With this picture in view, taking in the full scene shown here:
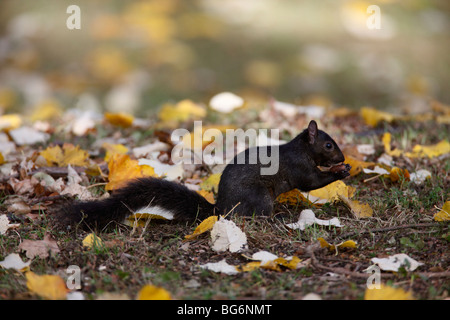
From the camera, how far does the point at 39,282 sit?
196 centimetres

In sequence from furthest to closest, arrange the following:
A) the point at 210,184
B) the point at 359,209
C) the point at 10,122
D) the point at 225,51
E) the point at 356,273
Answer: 1. the point at 225,51
2. the point at 10,122
3. the point at 210,184
4. the point at 359,209
5. the point at 356,273

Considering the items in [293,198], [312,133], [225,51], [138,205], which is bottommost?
[293,198]

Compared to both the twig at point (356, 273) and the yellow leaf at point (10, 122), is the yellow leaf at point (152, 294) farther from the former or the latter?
the yellow leaf at point (10, 122)

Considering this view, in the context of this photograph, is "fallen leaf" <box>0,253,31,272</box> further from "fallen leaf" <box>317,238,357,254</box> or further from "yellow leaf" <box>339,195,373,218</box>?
"yellow leaf" <box>339,195,373,218</box>

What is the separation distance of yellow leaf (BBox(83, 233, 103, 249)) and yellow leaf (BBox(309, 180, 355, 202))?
129cm

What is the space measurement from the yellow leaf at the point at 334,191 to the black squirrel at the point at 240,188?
4 cm

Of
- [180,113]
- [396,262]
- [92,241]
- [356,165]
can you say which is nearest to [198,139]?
[180,113]

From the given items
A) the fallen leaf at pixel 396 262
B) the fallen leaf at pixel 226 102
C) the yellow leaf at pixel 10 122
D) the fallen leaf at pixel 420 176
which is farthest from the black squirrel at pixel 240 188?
the yellow leaf at pixel 10 122

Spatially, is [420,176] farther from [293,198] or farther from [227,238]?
[227,238]

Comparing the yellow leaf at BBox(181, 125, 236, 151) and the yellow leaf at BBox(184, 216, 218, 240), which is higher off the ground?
the yellow leaf at BBox(181, 125, 236, 151)

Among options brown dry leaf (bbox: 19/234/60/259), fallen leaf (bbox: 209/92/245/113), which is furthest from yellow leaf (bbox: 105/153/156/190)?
fallen leaf (bbox: 209/92/245/113)

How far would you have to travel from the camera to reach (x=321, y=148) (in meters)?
3.21

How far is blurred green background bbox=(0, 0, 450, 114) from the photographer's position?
22.3 ft

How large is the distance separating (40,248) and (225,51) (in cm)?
544
